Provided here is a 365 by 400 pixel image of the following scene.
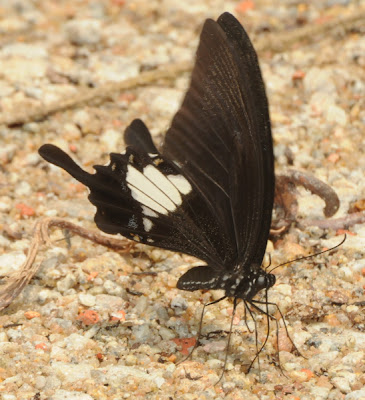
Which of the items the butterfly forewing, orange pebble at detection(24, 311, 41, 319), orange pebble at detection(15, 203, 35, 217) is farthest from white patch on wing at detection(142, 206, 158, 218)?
orange pebble at detection(15, 203, 35, 217)

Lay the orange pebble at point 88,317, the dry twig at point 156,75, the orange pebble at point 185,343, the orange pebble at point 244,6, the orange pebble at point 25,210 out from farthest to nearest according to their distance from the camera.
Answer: the orange pebble at point 244,6 < the dry twig at point 156,75 < the orange pebble at point 25,210 < the orange pebble at point 88,317 < the orange pebble at point 185,343

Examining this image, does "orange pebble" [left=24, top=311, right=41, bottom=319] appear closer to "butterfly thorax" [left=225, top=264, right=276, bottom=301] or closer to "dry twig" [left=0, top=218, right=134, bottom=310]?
"dry twig" [left=0, top=218, right=134, bottom=310]

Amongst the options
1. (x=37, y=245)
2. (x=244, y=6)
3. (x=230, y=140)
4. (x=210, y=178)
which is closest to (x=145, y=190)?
(x=210, y=178)

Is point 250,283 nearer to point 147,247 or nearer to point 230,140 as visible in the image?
point 230,140

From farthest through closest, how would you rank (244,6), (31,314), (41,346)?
1. (244,6)
2. (31,314)
3. (41,346)

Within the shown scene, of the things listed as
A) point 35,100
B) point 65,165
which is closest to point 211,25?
point 65,165

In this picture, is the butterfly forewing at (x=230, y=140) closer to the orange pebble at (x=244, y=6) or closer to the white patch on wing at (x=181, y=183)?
the white patch on wing at (x=181, y=183)

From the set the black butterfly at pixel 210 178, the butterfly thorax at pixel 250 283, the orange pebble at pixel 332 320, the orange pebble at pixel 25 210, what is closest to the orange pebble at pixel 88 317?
the black butterfly at pixel 210 178
